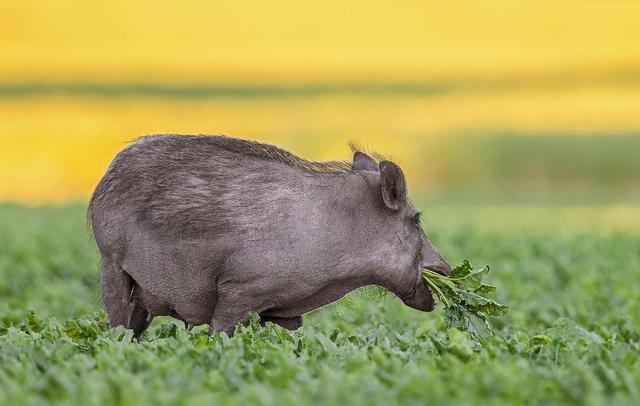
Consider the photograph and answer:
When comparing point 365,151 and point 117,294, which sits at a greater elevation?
point 365,151

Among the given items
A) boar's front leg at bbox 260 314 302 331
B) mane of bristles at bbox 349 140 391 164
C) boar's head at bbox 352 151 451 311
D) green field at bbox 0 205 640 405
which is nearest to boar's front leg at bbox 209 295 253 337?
green field at bbox 0 205 640 405

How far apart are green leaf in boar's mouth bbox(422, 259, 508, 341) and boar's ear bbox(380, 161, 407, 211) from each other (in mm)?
501

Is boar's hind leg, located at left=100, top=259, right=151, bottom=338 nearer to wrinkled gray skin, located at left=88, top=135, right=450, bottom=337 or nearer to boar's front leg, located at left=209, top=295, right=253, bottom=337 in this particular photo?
wrinkled gray skin, located at left=88, top=135, right=450, bottom=337

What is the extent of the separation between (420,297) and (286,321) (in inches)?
33.3

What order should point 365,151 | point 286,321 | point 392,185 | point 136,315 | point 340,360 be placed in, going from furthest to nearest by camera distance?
point 365,151 → point 136,315 → point 286,321 → point 392,185 → point 340,360

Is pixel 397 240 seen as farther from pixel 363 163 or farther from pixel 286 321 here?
pixel 286 321

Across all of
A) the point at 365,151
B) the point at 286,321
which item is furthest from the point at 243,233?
the point at 365,151

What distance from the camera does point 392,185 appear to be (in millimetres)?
8266

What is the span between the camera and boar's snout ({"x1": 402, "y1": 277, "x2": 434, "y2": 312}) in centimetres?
851

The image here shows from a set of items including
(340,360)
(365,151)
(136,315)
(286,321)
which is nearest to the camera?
(340,360)

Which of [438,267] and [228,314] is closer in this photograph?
[228,314]

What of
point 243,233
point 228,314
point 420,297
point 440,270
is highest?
point 243,233

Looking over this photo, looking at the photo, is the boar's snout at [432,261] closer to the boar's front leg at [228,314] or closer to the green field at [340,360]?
the green field at [340,360]

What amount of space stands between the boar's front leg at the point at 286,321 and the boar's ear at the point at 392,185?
0.95m
